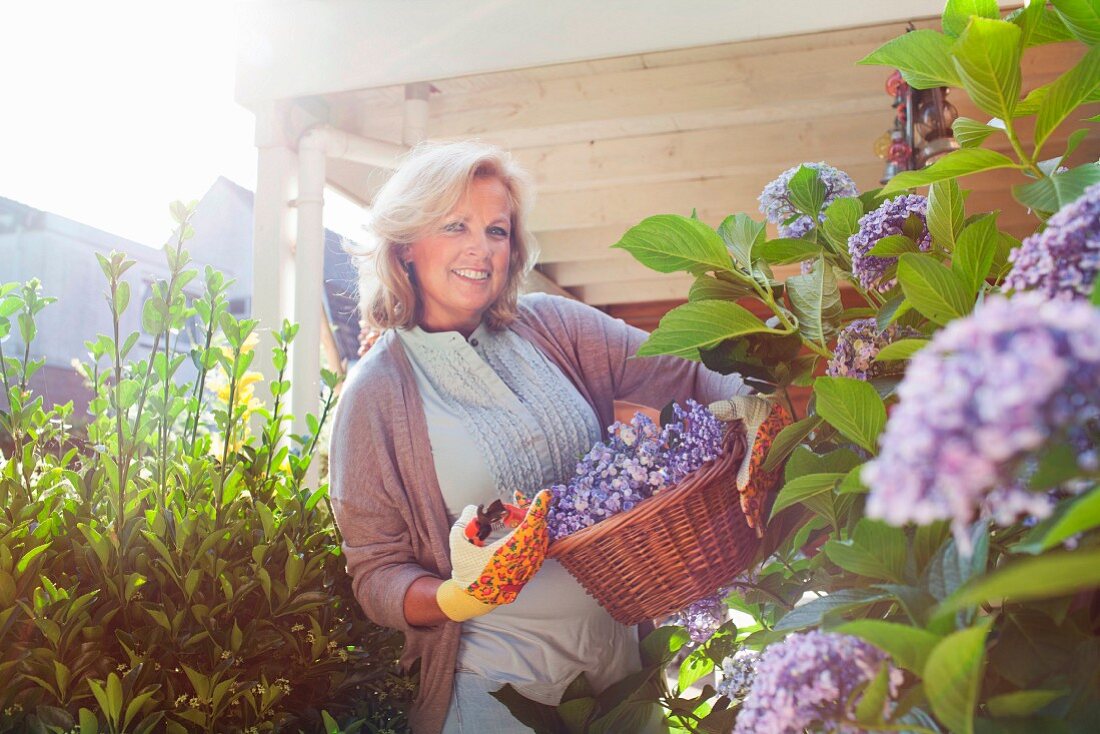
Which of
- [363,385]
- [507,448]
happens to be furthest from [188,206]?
[507,448]

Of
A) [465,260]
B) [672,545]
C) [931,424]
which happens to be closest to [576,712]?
[672,545]

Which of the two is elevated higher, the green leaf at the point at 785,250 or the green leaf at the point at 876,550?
the green leaf at the point at 785,250

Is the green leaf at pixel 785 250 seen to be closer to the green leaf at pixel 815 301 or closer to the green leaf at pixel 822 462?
the green leaf at pixel 815 301

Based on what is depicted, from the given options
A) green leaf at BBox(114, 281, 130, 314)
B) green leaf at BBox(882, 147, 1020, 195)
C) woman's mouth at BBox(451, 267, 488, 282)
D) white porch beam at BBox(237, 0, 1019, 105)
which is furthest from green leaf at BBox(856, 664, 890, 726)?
white porch beam at BBox(237, 0, 1019, 105)

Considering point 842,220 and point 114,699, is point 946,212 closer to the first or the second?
point 842,220

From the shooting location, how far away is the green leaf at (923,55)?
0.64 meters

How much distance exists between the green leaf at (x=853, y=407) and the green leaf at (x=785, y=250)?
0.28 m

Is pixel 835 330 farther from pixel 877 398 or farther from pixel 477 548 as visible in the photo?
pixel 477 548

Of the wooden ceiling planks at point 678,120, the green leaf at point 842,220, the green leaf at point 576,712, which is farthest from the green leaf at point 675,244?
the wooden ceiling planks at point 678,120

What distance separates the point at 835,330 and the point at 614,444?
38 cm

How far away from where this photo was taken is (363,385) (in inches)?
56.6

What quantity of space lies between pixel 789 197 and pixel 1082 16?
41 centimetres

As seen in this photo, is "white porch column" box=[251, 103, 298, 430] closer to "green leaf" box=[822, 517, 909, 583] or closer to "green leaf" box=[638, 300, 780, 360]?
"green leaf" box=[638, 300, 780, 360]

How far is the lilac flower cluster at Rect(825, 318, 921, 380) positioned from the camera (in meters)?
0.80
